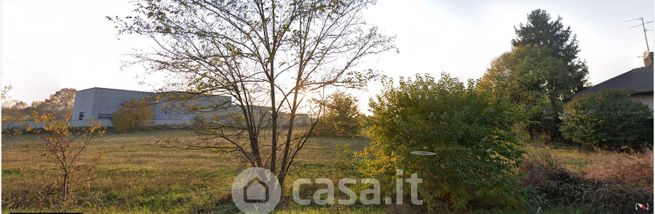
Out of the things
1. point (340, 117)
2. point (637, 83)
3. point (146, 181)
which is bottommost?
point (146, 181)

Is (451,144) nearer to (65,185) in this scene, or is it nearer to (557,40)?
(65,185)

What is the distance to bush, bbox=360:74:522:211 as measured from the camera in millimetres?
4758

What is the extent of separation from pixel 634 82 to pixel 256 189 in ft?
71.6

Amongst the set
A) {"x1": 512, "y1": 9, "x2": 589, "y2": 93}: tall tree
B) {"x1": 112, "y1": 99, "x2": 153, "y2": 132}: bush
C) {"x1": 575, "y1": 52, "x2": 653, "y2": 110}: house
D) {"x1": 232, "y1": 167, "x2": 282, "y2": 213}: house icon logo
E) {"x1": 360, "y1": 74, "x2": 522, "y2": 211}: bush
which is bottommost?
{"x1": 232, "y1": 167, "x2": 282, "y2": 213}: house icon logo

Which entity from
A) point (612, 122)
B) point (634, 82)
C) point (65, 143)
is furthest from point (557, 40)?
point (65, 143)

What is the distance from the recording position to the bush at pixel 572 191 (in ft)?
15.4

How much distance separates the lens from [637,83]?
18.3m

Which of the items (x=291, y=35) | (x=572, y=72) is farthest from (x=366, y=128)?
(x=572, y=72)

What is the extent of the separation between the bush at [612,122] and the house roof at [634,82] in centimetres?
156

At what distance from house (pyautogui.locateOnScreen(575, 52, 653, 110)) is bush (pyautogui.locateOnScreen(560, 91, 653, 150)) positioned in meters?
1.34

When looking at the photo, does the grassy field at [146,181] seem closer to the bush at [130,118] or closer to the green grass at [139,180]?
the green grass at [139,180]

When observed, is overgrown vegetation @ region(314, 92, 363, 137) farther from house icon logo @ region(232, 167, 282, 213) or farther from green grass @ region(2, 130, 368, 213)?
house icon logo @ region(232, 167, 282, 213)

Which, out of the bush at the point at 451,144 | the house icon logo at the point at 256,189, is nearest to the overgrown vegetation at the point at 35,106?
the house icon logo at the point at 256,189

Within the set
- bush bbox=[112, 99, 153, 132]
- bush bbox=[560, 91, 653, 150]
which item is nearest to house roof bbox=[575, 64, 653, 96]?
bush bbox=[560, 91, 653, 150]
